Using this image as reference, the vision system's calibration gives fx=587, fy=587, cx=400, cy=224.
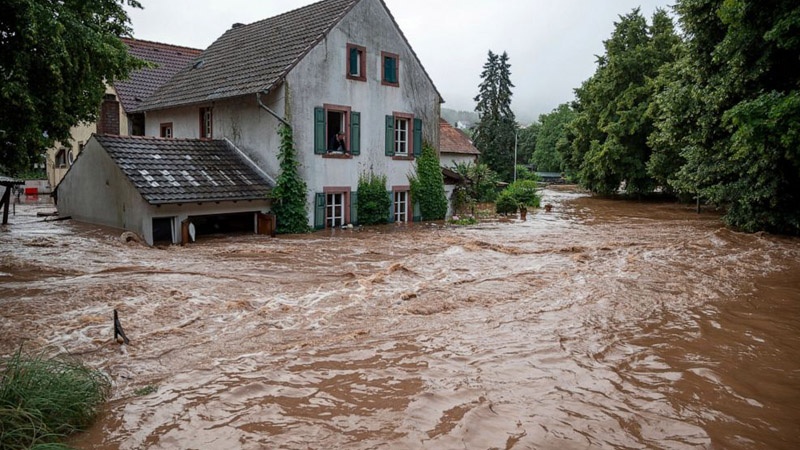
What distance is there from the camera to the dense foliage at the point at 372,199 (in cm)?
2284

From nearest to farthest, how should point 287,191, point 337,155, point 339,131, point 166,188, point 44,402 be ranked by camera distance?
point 44,402, point 166,188, point 287,191, point 337,155, point 339,131

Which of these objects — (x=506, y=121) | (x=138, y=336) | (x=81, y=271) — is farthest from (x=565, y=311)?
(x=506, y=121)

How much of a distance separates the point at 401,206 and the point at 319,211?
4440 millimetres

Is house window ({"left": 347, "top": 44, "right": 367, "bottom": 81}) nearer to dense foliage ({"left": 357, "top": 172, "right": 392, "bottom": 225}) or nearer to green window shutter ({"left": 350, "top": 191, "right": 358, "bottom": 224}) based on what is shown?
dense foliage ({"left": 357, "top": 172, "right": 392, "bottom": 225})

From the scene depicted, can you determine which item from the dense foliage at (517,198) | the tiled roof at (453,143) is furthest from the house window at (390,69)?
the tiled roof at (453,143)

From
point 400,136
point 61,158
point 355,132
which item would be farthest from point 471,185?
point 61,158

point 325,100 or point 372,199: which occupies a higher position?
point 325,100

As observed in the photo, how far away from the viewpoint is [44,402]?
5.42 m

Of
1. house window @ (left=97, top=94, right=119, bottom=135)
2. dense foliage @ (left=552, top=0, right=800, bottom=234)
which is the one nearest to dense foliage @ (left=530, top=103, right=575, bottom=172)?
dense foliage @ (left=552, top=0, right=800, bottom=234)

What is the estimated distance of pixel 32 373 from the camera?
570 centimetres

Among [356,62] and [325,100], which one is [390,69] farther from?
[325,100]

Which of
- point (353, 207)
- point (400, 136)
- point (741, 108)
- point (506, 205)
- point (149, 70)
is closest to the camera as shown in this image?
point (741, 108)

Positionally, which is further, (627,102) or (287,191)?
(627,102)

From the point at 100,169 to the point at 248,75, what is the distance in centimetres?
618
